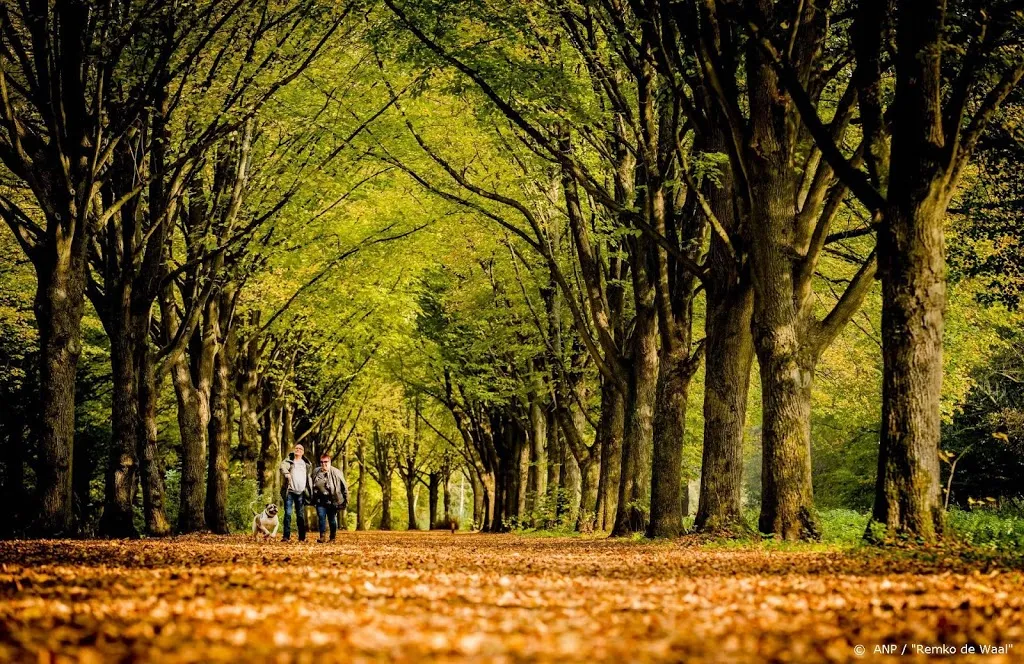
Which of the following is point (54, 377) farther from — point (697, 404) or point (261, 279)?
point (697, 404)

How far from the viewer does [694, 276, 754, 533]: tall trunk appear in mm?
15727

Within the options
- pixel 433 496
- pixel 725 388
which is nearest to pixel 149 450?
pixel 725 388

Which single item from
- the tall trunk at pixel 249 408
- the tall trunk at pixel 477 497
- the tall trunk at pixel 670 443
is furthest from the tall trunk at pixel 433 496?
the tall trunk at pixel 670 443

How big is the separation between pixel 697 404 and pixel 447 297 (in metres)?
10.4

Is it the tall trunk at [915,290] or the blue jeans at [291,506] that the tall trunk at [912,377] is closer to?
the tall trunk at [915,290]

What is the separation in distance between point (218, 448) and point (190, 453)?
1.96 m

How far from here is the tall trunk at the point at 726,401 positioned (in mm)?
15727

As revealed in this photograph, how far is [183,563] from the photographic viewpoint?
392 inches

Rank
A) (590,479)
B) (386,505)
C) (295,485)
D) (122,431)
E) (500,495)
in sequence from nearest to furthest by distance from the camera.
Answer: (122,431)
(295,485)
(590,479)
(500,495)
(386,505)

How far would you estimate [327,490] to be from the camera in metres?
20.2

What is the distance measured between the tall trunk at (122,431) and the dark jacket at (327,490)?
3.52 m

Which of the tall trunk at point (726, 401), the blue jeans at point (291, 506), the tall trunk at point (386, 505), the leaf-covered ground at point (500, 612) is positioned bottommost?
the tall trunk at point (386, 505)

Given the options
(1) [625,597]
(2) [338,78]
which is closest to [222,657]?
(1) [625,597]

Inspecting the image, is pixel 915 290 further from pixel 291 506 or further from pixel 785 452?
pixel 291 506
